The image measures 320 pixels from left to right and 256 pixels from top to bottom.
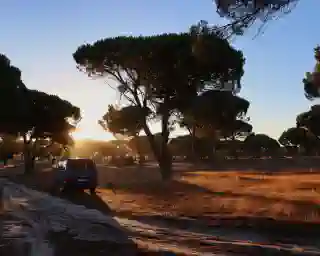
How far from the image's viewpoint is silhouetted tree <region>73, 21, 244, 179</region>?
28.5 meters

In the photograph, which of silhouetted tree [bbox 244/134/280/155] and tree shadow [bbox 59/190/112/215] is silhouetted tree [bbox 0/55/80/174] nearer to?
tree shadow [bbox 59/190/112/215]

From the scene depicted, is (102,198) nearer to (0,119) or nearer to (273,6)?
(273,6)

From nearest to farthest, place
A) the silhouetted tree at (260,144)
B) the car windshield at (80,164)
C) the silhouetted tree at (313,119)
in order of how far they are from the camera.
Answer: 1. the car windshield at (80,164)
2. the silhouetted tree at (313,119)
3. the silhouetted tree at (260,144)

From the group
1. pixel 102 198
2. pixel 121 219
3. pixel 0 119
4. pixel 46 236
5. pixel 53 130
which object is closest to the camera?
pixel 46 236

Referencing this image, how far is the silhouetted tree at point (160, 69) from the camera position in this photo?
93.5 ft

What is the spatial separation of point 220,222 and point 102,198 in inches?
399

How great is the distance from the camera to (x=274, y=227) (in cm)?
1291

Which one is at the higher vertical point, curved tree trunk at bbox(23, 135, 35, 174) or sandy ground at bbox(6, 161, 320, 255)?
curved tree trunk at bbox(23, 135, 35, 174)

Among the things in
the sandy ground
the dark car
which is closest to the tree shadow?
the sandy ground

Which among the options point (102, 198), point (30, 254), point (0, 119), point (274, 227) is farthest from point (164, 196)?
point (0, 119)

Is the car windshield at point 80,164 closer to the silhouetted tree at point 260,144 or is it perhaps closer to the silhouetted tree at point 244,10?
the silhouetted tree at point 244,10

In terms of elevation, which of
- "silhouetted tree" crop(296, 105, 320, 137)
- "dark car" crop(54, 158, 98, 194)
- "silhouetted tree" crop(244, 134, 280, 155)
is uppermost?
"silhouetted tree" crop(296, 105, 320, 137)

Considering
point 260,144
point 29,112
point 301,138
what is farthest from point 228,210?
point 260,144

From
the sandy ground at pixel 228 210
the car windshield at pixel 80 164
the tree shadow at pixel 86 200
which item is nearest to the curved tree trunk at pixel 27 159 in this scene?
the tree shadow at pixel 86 200
